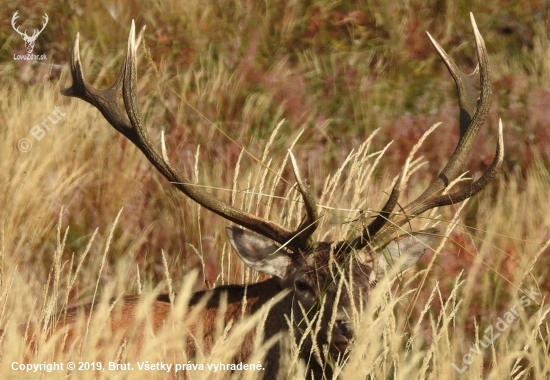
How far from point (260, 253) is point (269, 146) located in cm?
143

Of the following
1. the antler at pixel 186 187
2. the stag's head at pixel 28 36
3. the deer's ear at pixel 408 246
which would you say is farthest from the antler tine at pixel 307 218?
the stag's head at pixel 28 36

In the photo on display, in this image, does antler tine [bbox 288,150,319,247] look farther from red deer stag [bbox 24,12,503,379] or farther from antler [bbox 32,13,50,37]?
antler [bbox 32,13,50,37]

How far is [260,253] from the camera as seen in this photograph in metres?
4.67

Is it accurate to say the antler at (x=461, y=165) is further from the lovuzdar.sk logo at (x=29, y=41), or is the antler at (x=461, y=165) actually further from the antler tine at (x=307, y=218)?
the lovuzdar.sk logo at (x=29, y=41)

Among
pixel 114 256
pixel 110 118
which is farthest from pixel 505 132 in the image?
pixel 110 118

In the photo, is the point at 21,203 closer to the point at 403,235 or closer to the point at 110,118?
the point at 110,118

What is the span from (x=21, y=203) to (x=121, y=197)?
0.65 metres

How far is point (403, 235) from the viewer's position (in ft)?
15.6

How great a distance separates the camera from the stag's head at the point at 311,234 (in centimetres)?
439

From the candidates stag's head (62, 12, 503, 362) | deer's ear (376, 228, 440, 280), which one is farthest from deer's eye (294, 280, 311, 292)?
deer's ear (376, 228, 440, 280)

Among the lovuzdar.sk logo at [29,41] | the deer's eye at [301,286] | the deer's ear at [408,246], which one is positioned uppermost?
the lovuzdar.sk logo at [29,41]

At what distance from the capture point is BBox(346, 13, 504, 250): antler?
14.9 feet

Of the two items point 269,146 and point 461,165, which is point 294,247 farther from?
point 269,146

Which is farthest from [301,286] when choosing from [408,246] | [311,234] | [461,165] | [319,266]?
[461,165]
